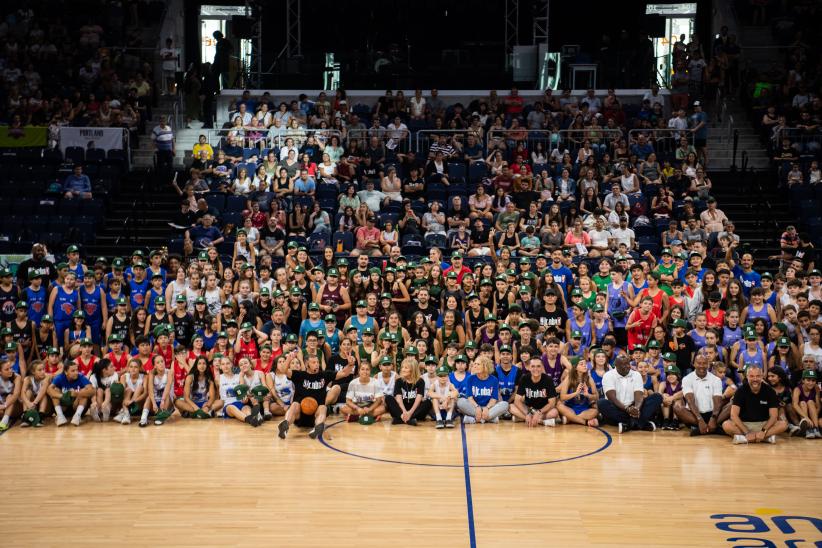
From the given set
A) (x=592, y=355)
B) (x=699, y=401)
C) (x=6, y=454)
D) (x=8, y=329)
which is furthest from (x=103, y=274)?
(x=699, y=401)

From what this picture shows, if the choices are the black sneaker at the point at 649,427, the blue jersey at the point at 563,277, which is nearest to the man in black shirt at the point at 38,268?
the blue jersey at the point at 563,277

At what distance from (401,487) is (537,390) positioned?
3352 mm

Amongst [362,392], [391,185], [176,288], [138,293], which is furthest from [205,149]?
[362,392]

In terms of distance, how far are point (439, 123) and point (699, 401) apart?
9.68m

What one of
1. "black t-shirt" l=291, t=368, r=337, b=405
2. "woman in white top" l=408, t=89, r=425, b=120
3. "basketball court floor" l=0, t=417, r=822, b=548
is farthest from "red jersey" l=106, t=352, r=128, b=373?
"woman in white top" l=408, t=89, r=425, b=120

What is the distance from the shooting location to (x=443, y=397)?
12.9m

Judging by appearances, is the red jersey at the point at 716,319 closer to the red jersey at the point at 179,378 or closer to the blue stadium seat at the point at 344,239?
the blue stadium seat at the point at 344,239

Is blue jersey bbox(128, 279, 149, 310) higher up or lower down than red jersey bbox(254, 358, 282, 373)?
higher up

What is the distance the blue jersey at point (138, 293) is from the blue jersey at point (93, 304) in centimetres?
49

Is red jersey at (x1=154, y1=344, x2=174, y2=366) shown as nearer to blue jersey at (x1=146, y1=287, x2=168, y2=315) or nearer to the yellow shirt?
blue jersey at (x1=146, y1=287, x2=168, y2=315)

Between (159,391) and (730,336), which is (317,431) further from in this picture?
(730,336)

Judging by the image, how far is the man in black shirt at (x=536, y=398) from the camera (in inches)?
500

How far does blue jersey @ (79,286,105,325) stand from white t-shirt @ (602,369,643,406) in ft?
25.0

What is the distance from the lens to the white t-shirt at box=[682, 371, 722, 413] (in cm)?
1236
